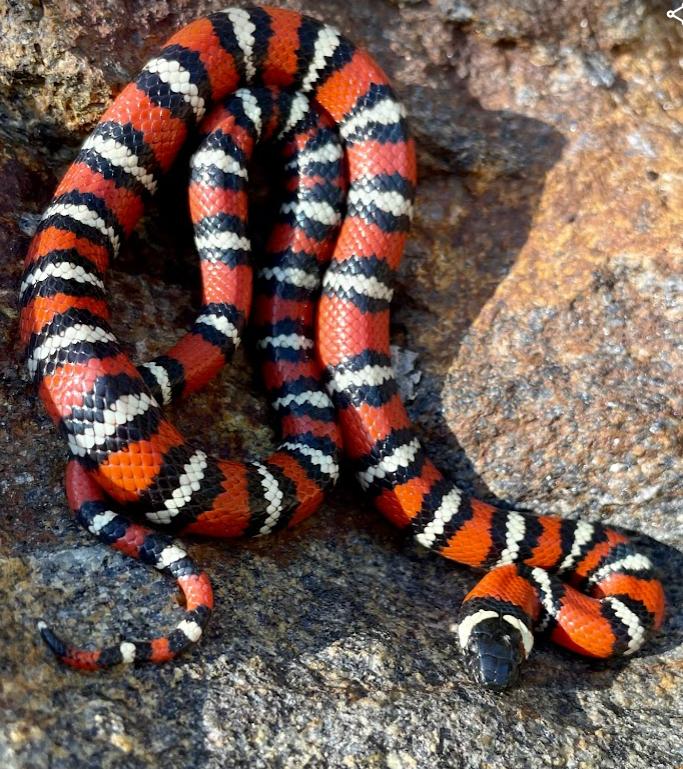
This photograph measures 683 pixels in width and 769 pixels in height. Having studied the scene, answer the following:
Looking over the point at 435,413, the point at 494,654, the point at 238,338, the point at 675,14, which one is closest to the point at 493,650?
the point at 494,654

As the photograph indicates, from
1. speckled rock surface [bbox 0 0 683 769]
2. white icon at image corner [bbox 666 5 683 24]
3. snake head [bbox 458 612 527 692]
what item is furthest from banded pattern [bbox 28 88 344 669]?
white icon at image corner [bbox 666 5 683 24]

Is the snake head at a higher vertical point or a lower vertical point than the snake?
lower

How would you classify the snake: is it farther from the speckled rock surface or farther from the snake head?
the speckled rock surface

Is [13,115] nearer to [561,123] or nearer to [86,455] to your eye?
[86,455]

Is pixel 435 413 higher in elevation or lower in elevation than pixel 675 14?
lower

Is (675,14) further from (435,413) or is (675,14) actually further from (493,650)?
(493,650)

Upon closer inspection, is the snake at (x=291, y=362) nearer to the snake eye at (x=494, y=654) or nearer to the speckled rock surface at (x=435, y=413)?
the snake eye at (x=494, y=654)
